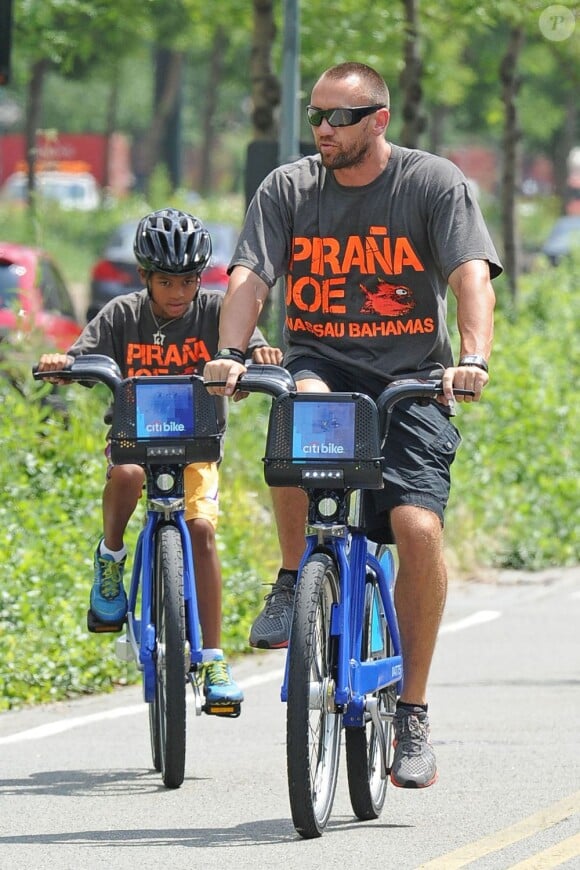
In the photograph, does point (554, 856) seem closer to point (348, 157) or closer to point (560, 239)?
point (348, 157)

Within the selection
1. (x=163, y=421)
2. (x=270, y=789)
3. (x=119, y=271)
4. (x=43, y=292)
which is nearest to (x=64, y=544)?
(x=163, y=421)

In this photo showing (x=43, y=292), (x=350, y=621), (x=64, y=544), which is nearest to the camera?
(x=350, y=621)

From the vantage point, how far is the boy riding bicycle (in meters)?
6.77

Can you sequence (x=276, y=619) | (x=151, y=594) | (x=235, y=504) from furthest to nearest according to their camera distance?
(x=235, y=504) → (x=151, y=594) → (x=276, y=619)

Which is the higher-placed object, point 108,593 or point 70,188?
point 70,188

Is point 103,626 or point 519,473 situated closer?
point 103,626

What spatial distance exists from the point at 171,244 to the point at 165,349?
0.38 metres

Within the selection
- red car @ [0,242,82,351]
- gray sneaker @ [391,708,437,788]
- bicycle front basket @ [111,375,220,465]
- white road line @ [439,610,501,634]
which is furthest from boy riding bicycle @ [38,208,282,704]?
red car @ [0,242,82,351]

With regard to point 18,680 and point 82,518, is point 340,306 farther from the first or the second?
point 82,518

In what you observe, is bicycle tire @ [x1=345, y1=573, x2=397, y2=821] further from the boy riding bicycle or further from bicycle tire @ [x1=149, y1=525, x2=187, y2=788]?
the boy riding bicycle

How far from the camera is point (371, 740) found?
5938mm

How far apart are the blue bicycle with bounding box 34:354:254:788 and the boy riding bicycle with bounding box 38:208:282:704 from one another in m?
0.21

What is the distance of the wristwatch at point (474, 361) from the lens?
213 inches

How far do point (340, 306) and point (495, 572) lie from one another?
6.52 meters
